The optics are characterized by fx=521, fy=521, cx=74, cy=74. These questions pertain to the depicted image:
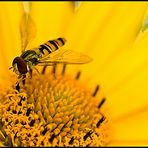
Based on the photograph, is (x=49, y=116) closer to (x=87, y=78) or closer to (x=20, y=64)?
(x=20, y=64)

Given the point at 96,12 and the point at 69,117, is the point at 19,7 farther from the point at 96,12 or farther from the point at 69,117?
the point at 69,117

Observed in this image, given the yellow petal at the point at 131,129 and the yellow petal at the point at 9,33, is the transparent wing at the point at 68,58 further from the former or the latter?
the yellow petal at the point at 131,129

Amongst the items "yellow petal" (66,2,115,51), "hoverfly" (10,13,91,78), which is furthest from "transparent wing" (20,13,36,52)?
"yellow petal" (66,2,115,51)

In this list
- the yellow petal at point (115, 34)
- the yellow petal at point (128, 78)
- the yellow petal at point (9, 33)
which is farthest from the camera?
the yellow petal at point (115, 34)

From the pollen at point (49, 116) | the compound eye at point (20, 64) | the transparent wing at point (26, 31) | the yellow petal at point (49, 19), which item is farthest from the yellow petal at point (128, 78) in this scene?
the compound eye at point (20, 64)

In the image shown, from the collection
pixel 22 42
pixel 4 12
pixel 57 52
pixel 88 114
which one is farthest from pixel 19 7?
pixel 88 114

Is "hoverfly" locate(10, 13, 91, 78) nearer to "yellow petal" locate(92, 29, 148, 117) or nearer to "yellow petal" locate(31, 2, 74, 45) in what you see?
"yellow petal" locate(31, 2, 74, 45)

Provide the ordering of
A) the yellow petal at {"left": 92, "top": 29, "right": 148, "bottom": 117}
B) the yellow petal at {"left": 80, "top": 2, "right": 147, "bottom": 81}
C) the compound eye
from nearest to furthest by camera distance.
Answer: the compound eye < the yellow petal at {"left": 92, "top": 29, "right": 148, "bottom": 117} < the yellow petal at {"left": 80, "top": 2, "right": 147, "bottom": 81}

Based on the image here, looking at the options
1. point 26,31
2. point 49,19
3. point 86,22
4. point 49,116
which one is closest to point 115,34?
point 86,22
